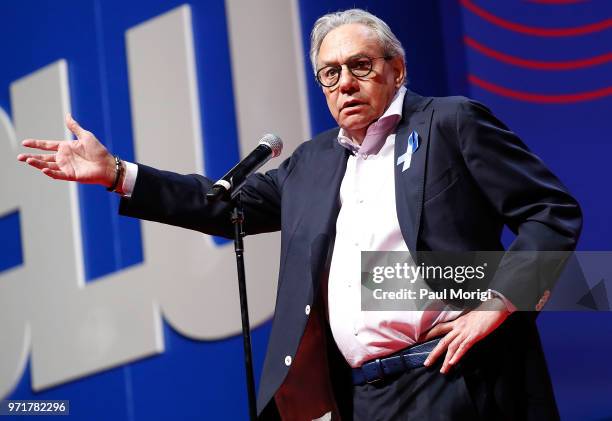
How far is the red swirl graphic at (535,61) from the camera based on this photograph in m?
2.92

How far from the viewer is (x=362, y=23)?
2166 mm

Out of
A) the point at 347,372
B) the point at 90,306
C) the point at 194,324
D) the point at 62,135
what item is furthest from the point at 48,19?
the point at 347,372

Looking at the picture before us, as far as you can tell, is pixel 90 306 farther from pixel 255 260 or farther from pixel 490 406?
pixel 490 406

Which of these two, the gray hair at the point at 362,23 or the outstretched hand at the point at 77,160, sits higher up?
the gray hair at the point at 362,23

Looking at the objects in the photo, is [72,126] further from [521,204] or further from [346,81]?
[521,204]

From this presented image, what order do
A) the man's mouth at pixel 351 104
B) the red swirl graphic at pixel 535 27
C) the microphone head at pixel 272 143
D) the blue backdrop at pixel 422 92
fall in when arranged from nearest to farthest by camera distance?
1. the microphone head at pixel 272 143
2. the man's mouth at pixel 351 104
3. the blue backdrop at pixel 422 92
4. the red swirl graphic at pixel 535 27

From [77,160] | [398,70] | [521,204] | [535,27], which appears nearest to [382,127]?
[398,70]

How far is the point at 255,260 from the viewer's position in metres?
3.07

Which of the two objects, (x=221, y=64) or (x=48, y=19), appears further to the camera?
(x=48, y=19)

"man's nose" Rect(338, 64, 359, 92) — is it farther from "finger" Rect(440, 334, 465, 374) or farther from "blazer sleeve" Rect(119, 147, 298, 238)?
"finger" Rect(440, 334, 465, 374)

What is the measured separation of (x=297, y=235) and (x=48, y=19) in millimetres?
2064

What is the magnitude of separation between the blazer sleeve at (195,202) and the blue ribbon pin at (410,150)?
1.26 ft

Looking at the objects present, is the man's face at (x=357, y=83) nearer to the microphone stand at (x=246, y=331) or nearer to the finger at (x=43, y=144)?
the microphone stand at (x=246, y=331)

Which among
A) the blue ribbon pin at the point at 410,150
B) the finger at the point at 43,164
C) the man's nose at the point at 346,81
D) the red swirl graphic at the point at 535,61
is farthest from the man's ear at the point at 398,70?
the red swirl graphic at the point at 535,61
